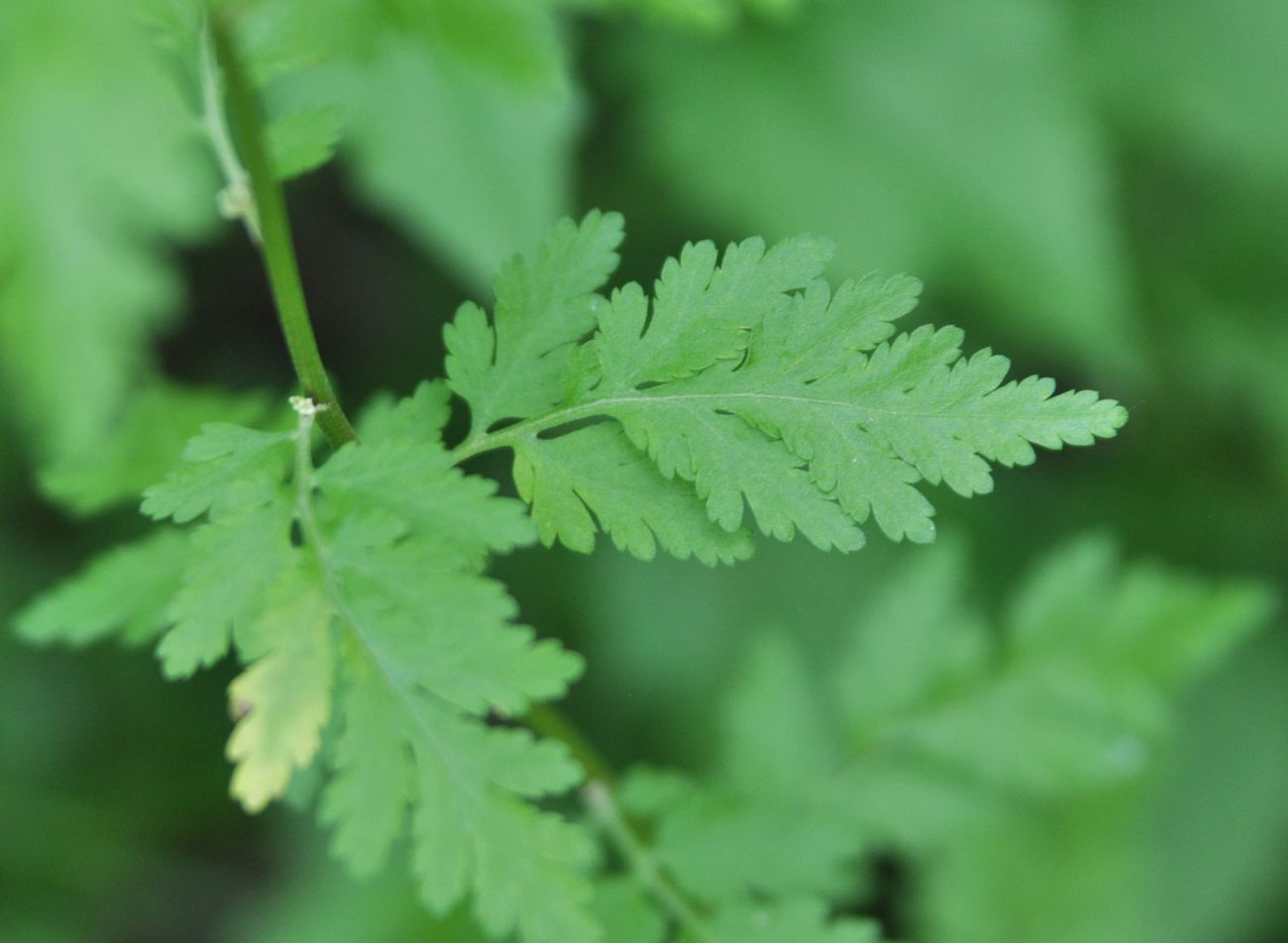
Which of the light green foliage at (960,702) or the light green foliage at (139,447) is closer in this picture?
the light green foliage at (139,447)

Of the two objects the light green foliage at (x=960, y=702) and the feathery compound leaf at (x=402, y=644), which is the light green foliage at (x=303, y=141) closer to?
the feathery compound leaf at (x=402, y=644)

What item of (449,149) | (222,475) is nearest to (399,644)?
(222,475)

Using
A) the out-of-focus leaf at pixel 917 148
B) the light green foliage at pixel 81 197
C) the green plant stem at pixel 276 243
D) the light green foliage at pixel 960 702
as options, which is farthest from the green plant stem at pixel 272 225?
the out-of-focus leaf at pixel 917 148

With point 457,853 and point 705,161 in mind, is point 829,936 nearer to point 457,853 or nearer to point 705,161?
point 457,853

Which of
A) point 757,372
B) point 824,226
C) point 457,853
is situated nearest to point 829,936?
point 457,853

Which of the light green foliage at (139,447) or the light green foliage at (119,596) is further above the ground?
the light green foliage at (139,447)

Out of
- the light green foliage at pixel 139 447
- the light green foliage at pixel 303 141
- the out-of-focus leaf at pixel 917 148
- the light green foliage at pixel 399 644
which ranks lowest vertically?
the light green foliage at pixel 399 644

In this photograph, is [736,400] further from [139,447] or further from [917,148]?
[917,148]
